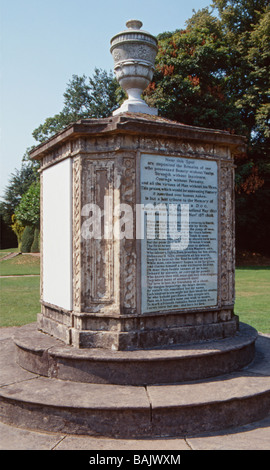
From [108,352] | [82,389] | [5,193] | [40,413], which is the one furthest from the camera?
[5,193]

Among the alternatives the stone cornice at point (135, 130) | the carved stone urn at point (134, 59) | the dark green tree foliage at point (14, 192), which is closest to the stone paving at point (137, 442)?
the stone cornice at point (135, 130)

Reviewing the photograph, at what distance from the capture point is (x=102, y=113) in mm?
36562

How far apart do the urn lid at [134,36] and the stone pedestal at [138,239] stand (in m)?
0.88

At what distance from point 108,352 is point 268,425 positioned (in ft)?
5.03

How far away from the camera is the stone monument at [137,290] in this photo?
3404 millimetres

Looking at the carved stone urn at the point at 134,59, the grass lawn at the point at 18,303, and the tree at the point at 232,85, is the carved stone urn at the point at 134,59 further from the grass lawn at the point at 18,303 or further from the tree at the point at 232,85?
the tree at the point at 232,85

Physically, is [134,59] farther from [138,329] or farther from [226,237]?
[138,329]

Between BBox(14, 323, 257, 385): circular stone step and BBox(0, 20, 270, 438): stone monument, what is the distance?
0.01 meters

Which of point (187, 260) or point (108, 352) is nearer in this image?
point (108, 352)

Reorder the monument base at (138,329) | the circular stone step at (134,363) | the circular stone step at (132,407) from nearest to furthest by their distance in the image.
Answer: the circular stone step at (132,407) < the circular stone step at (134,363) < the monument base at (138,329)
